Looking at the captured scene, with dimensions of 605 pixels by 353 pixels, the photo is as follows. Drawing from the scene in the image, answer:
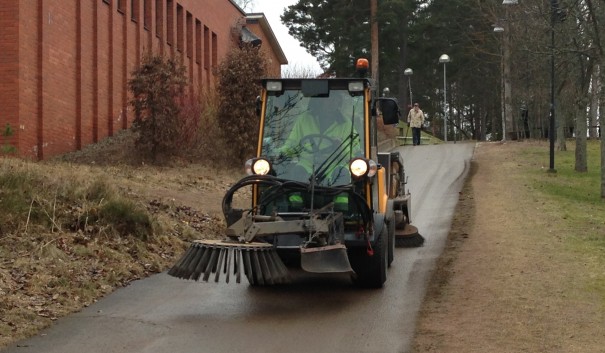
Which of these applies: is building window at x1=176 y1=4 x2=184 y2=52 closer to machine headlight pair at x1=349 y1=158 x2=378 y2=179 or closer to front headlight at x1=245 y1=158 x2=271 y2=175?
front headlight at x1=245 y1=158 x2=271 y2=175

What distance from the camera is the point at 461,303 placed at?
10.2 meters

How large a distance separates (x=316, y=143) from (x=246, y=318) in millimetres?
2671

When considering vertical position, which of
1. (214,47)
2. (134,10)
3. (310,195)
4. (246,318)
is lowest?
(246,318)

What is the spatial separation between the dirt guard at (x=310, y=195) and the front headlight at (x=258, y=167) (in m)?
0.01

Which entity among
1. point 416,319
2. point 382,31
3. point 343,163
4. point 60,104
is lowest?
point 416,319

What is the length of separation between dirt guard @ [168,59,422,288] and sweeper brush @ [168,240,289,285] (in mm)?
11

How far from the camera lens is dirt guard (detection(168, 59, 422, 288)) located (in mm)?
9562

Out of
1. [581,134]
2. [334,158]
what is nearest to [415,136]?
[581,134]

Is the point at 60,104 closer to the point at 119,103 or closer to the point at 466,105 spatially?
the point at 119,103

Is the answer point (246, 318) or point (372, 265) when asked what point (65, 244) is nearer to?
point (246, 318)

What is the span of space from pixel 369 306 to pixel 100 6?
19.4 meters

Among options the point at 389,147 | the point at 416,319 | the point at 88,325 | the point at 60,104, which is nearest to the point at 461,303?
the point at 416,319

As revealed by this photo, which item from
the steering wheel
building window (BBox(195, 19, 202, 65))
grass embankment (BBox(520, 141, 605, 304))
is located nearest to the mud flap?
the steering wheel

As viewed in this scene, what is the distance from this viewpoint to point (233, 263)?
9.42 meters
